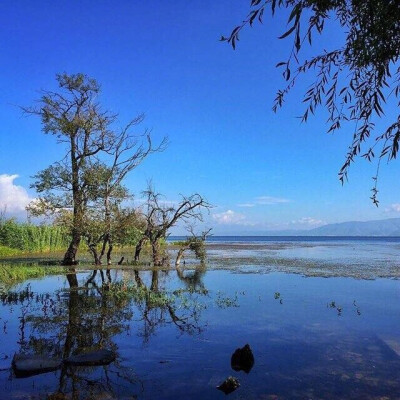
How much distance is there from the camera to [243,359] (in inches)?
338

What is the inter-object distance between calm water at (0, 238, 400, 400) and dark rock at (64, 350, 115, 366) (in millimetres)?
171

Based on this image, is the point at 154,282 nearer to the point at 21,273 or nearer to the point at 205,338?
the point at 21,273

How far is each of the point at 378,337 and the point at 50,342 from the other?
8443mm

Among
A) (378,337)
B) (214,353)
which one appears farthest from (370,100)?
(378,337)

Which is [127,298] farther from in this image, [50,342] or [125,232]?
[125,232]

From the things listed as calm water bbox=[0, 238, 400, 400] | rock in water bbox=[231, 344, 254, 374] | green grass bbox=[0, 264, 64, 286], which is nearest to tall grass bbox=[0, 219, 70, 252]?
green grass bbox=[0, 264, 64, 286]

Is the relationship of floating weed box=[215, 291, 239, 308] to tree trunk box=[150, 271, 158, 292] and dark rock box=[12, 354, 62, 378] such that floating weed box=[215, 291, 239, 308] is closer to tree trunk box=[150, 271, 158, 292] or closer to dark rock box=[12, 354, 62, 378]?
tree trunk box=[150, 271, 158, 292]

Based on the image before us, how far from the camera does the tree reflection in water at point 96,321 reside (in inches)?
299

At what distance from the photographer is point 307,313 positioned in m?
13.9

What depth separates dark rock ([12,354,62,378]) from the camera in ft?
25.6

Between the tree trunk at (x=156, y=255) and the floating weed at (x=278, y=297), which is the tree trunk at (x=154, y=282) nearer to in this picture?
the tree trunk at (x=156, y=255)

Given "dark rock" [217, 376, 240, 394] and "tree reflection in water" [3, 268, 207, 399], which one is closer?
"dark rock" [217, 376, 240, 394]

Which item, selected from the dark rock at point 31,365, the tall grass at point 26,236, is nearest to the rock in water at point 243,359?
the dark rock at point 31,365

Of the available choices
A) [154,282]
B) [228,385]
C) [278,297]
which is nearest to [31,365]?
[228,385]
